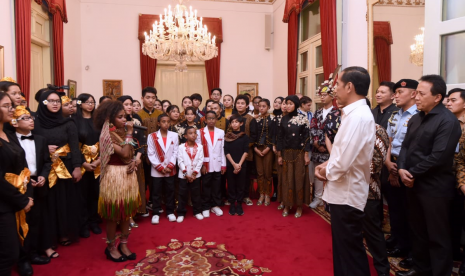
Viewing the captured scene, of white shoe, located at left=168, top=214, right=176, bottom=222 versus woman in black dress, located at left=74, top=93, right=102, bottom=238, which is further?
white shoe, located at left=168, top=214, right=176, bottom=222

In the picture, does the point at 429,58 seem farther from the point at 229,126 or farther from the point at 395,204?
the point at 229,126

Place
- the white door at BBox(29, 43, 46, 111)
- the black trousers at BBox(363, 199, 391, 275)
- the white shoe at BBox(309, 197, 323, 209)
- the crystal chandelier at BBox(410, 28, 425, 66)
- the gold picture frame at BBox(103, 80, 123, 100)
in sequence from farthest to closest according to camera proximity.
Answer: the gold picture frame at BBox(103, 80, 123, 100) → the white door at BBox(29, 43, 46, 111) → the white shoe at BBox(309, 197, 323, 209) → the crystal chandelier at BBox(410, 28, 425, 66) → the black trousers at BBox(363, 199, 391, 275)

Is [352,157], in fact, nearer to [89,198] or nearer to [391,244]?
[391,244]

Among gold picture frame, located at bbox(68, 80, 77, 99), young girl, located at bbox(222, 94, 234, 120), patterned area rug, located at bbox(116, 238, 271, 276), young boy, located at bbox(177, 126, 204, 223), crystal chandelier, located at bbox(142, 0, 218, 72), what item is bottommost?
patterned area rug, located at bbox(116, 238, 271, 276)

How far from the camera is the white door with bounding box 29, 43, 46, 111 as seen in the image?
234 inches

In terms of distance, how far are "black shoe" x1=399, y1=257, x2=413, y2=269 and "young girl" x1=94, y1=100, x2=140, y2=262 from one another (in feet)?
7.96

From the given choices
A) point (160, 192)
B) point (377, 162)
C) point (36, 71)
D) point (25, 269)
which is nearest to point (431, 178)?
point (377, 162)

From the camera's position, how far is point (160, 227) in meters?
3.79

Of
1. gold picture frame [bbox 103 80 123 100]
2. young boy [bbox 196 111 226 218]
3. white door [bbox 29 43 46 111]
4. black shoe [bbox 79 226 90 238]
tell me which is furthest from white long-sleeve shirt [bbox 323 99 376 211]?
gold picture frame [bbox 103 80 123 100]

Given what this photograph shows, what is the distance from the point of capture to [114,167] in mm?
2777

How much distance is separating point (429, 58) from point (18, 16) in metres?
5.71

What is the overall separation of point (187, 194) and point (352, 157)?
2.66m

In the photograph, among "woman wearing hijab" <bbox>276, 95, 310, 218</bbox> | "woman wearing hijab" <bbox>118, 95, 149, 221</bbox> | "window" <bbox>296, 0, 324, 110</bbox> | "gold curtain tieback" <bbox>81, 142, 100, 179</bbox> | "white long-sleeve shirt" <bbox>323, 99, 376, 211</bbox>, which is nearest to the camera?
"white long-sleeve shirt" <bbox>323, 99, 376, 211</bbox>

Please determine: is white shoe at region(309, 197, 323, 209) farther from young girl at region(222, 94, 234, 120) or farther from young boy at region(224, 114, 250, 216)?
young girl at region(222, 94, 234, 120)
